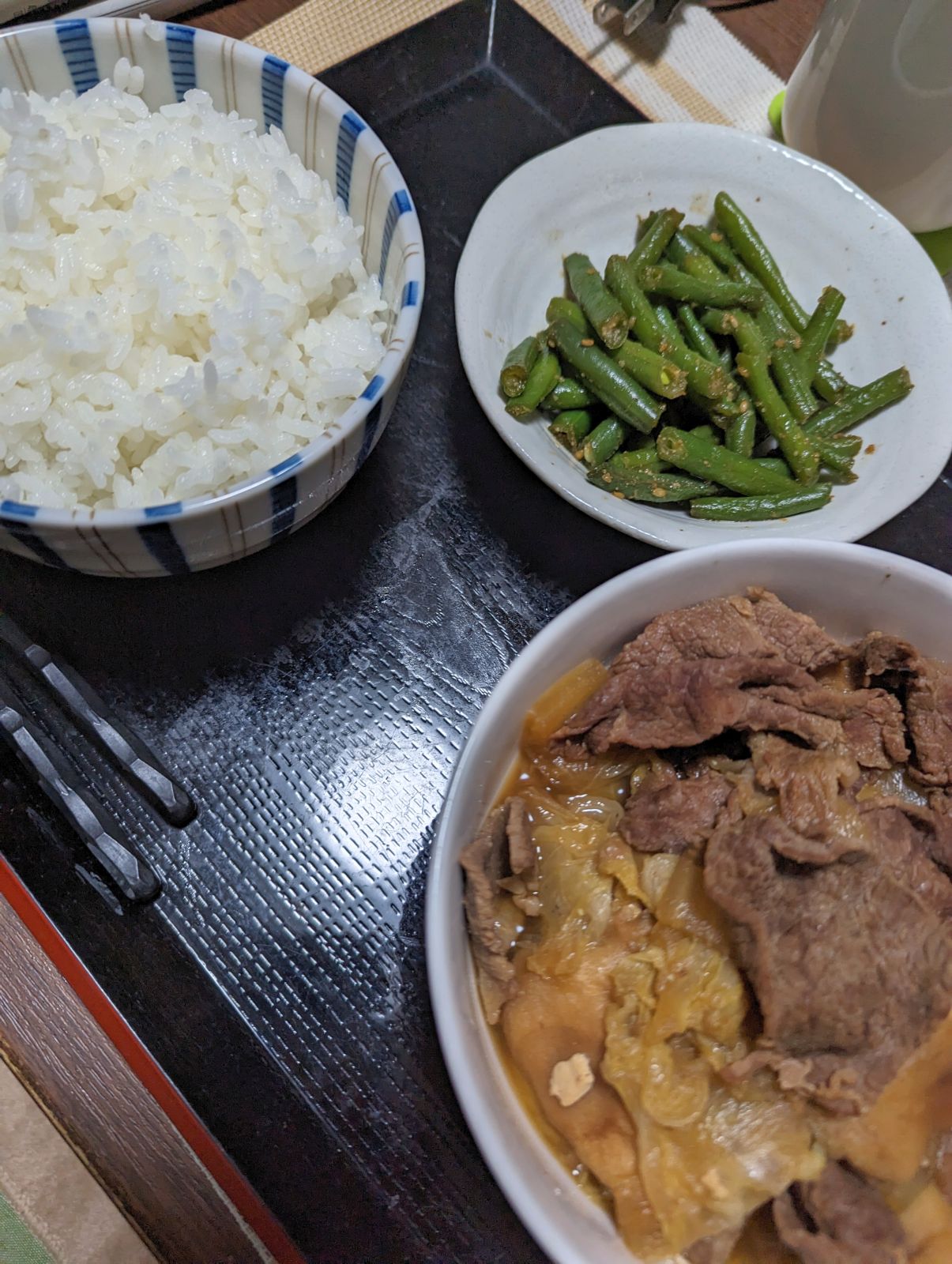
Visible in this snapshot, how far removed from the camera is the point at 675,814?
108cm

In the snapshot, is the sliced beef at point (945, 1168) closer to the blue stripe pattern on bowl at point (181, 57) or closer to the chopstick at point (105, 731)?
the chopstick at point (105, 731)

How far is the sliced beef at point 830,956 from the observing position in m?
0.97

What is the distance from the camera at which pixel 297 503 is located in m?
1.19

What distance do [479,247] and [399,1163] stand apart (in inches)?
58.6

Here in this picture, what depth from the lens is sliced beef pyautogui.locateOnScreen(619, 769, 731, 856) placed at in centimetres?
107

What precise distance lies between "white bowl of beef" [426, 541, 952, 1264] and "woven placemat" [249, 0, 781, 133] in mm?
1393

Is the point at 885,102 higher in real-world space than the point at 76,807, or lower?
higher

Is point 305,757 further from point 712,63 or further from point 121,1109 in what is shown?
point 712,63

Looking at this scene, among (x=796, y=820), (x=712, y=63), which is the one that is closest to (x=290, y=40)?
(x=712, y=63)

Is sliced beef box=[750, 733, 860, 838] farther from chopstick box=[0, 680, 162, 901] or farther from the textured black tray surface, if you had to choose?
chopstick box=[0, 680, 162, 901]

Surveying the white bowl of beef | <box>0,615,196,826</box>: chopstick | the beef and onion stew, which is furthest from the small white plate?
<box>0,615,196,826</box>: chopstick

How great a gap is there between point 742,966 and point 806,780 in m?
0.24

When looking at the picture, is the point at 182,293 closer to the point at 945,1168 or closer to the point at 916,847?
the point at 916,847

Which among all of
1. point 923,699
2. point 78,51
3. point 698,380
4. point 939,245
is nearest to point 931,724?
point 923,699
